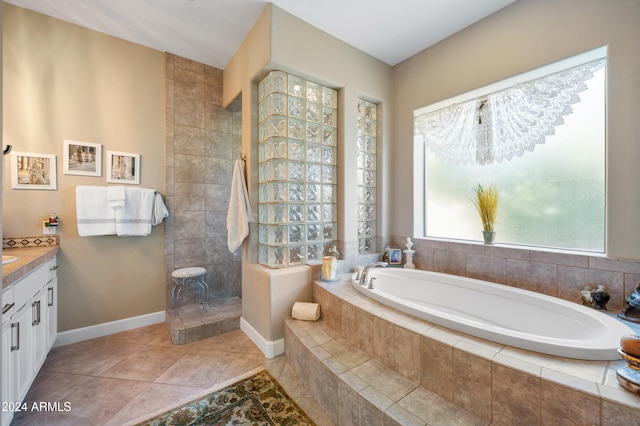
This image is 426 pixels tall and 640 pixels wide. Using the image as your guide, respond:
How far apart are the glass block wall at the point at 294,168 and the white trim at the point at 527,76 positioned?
1.14m

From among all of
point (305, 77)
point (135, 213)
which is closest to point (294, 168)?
point (305, 77)

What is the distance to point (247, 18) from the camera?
2.23 metres

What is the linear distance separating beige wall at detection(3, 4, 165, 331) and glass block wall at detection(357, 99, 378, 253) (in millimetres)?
2146

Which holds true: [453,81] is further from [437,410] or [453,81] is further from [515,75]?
[437,410]

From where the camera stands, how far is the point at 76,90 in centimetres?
231

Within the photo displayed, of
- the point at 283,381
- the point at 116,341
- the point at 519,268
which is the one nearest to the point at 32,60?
the point at 116,341

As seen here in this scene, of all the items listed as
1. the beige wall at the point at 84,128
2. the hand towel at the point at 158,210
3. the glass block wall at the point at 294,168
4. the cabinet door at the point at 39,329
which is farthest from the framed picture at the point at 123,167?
the glass block wall at the point at 294,168

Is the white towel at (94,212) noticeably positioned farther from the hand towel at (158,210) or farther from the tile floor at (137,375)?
the tile floor at (137,375)

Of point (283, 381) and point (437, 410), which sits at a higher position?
point (437, 410)

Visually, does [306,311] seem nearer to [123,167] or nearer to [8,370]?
[8,370]

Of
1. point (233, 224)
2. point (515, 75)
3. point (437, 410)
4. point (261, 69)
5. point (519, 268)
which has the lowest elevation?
point (437, 410)

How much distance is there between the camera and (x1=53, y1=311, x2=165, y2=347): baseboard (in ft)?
7.43

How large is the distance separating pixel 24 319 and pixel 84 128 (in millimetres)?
1696

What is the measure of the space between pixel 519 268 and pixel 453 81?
1.76 metres
